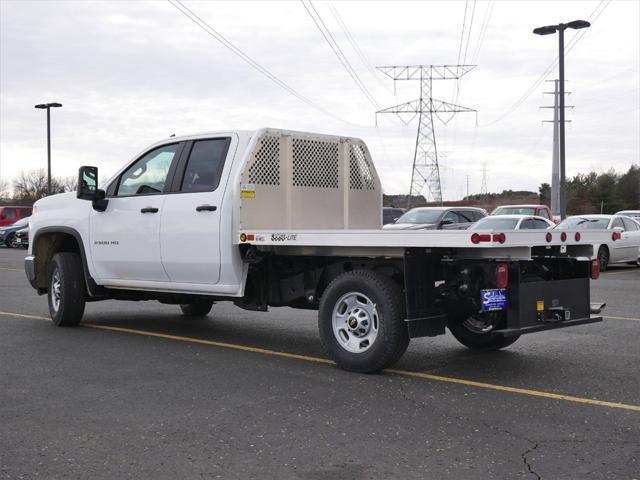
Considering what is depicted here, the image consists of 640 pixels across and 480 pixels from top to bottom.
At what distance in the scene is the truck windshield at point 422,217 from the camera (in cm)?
2461

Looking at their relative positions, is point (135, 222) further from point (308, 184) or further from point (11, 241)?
point (11, 241)

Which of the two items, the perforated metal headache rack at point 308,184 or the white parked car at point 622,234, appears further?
the white parked car at point 622,234

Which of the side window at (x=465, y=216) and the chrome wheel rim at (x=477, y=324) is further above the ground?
the side window at (x=465, y=216)

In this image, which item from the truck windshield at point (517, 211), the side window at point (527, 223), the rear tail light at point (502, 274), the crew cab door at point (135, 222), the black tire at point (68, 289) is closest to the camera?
the rear tail light at point (502, 274)

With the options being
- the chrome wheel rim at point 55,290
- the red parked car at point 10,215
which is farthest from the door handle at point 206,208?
the red parked car at point 10,215

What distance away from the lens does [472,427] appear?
17.0 ft

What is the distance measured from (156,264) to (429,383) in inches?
137

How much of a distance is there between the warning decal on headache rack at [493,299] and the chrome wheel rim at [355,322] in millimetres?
900

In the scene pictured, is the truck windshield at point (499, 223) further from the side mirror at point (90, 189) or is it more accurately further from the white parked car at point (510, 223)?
the side mirror at point (90, 189)

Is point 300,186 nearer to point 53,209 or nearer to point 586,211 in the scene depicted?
point 53,209

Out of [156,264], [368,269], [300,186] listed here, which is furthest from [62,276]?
[368,269]

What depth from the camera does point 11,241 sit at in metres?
35.5

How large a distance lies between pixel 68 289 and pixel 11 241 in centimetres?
2799

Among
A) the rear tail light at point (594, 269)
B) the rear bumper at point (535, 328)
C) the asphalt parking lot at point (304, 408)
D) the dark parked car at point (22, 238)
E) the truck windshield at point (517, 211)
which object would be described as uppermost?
the truck windshield at point (517, 211)
